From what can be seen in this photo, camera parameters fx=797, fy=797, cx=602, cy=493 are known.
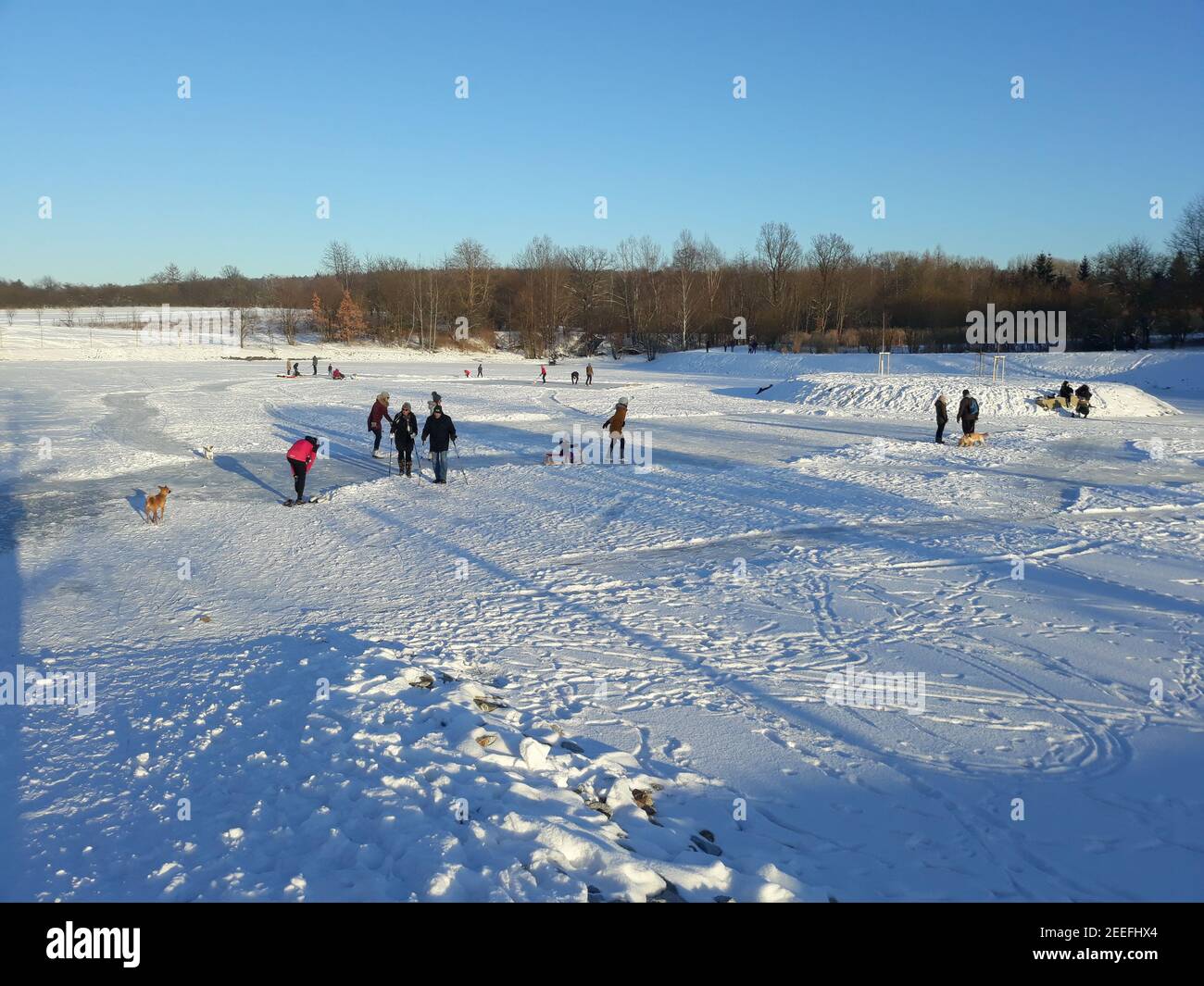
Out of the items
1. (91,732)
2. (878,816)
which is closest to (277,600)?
(91,732)

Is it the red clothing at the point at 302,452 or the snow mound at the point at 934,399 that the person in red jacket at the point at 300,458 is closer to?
the red clothing at the point at 302,452

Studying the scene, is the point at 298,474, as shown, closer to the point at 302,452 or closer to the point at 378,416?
the point at 302,452

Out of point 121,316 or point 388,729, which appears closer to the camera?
point 388,729

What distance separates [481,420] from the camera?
1082 inches

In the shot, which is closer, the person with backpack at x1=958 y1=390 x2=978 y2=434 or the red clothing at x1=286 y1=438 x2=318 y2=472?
the red clothing at x1=286 y1=438 x2=318 y2=472

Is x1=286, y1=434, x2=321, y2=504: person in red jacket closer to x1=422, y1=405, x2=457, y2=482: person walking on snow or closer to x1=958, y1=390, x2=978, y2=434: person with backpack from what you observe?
x1=422, y1=405, x2=457, y2=482: person walking on snow

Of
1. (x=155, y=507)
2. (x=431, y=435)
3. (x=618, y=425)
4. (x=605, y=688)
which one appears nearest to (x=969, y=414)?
(x=618, y=425)

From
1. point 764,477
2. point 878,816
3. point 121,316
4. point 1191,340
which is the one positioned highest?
point 121,316

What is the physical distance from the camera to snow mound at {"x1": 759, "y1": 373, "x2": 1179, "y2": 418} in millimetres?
31156

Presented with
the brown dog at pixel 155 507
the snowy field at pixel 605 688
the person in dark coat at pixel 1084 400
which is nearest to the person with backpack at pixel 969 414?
the snowy field at pixel 605 688

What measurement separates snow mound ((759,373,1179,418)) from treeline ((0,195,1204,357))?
2724 cm

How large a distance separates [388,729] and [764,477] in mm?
12508

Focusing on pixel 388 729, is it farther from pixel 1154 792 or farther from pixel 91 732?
pixel 1154 792

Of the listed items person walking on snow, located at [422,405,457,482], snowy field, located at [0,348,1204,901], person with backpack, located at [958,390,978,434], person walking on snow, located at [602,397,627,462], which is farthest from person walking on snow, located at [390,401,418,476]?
person with backpack, located at [958,390,978,434]
